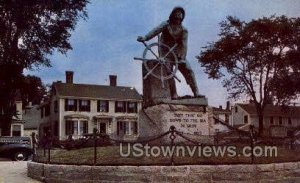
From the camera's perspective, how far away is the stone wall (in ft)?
38.6

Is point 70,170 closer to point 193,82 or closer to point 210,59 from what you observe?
→ point 193,82

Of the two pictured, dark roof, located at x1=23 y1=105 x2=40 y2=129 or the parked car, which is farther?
dark roof, located at x1=23 y1=105 x2=40 y2=129

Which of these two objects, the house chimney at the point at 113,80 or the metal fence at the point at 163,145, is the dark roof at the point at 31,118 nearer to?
the house chimney at the point at 113,80

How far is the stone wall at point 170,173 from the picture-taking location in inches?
463

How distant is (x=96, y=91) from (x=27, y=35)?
30.6 meters

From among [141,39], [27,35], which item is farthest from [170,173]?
[27,35]

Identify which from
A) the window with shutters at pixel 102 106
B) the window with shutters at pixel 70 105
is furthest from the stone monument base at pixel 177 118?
the window with shutters at pixel 102 106

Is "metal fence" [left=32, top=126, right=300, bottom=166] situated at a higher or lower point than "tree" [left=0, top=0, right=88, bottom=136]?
lower

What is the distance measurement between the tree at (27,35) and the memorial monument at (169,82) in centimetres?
2221

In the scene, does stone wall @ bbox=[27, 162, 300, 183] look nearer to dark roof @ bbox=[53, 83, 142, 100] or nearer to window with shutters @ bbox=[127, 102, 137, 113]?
dark roof @ bbox=[53, 83, 142, 100]

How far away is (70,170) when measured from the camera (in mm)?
12383

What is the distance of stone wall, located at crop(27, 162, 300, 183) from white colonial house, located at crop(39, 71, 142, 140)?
165 ft

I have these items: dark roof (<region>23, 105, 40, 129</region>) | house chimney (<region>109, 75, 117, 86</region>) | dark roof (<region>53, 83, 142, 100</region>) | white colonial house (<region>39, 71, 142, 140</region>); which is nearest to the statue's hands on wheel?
white colonial house (<region>39, 71, 142, 140</region>)

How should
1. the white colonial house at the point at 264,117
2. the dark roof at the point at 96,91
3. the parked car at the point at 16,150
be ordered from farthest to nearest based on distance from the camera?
1. the white colonial house at the point at 264,117
2. the dark roof at the point at 96,91
3. the parked car at the point at 16,150
